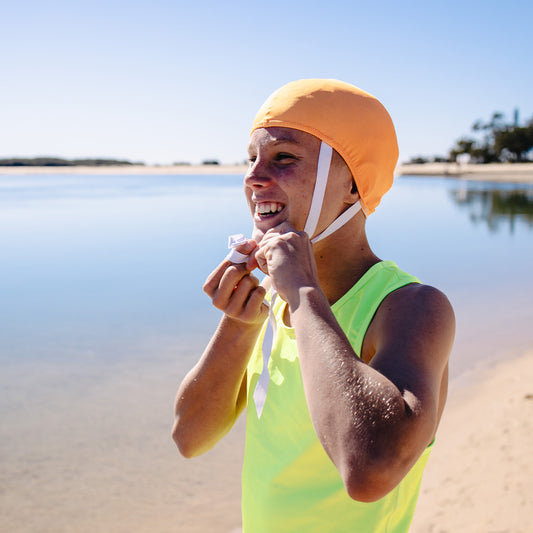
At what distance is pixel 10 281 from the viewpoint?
13.9m

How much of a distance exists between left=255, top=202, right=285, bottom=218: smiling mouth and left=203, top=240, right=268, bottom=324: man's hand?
11 cm

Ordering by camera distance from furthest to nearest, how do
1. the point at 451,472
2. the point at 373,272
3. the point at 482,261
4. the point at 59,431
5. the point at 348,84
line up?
the point at 482,261 < the point at 59,431 < the point at 451,472 < the point at 348,84 < the point at 373,272

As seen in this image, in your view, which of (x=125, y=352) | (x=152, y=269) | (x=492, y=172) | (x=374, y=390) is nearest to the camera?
(x=374, y=390)

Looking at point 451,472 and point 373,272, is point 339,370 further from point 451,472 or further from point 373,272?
point 451,472

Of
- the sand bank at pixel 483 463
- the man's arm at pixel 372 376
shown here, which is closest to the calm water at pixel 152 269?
the sand bank at pixel 483 463

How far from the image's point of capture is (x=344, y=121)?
182 centimetres

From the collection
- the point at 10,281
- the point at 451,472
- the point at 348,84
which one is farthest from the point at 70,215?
the point at 348,84

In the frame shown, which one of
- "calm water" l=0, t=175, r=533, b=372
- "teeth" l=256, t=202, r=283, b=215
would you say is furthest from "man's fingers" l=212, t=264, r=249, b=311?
"calm water" l=0, t=175, r=533, b=372

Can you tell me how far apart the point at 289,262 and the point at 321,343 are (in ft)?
0.93

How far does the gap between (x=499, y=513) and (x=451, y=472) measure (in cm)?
84

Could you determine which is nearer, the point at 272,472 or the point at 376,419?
the point at 376,419

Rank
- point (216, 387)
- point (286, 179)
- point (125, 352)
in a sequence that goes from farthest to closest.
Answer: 1. point (125, 352)
2. point (216, 387)
3. point (286, 179)

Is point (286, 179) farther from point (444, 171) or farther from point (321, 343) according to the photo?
point (444, 171)

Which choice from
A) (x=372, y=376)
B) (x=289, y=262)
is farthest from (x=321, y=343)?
(x=289, y=262)
